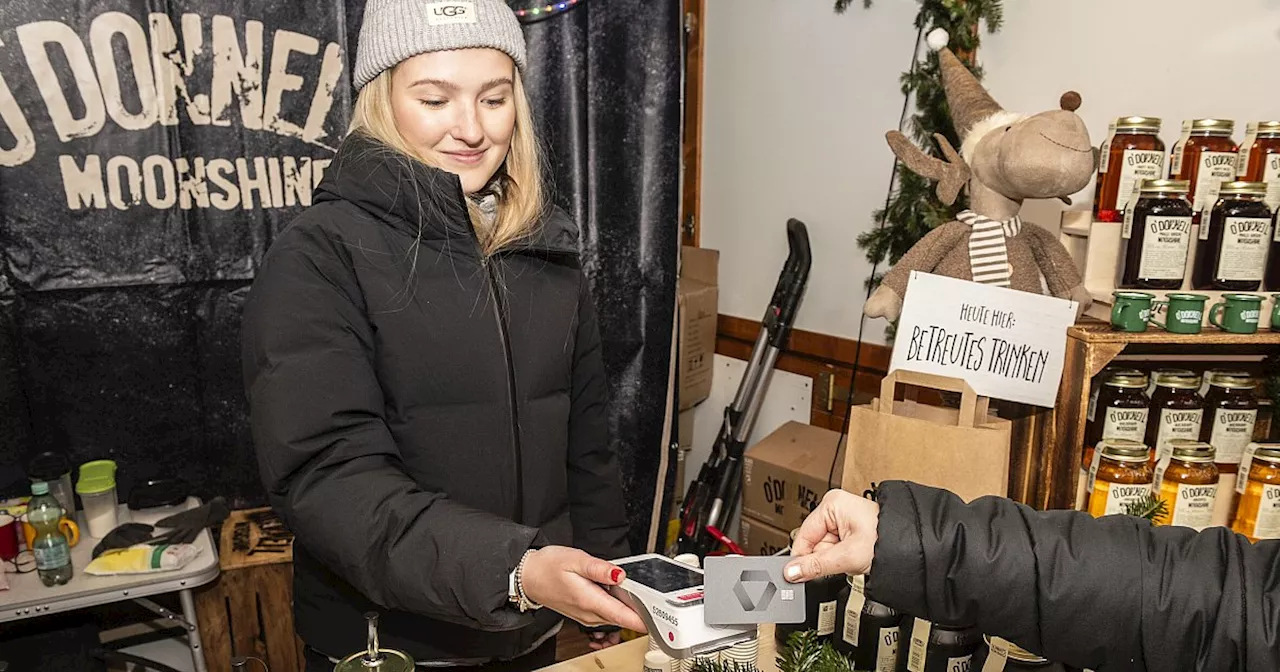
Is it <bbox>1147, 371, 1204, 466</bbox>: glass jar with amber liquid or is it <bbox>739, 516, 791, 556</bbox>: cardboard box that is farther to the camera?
<bbox>739, 516, 791, 556</bbox>: cardboard box

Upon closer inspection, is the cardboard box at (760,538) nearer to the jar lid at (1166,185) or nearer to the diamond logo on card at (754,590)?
the jar lid at (1166,185)

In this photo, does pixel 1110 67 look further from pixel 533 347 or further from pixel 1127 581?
pixel 533 347

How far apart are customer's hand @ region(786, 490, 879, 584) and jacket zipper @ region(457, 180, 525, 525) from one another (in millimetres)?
433

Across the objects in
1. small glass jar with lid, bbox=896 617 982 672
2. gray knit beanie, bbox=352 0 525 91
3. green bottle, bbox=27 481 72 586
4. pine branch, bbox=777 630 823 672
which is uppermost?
gray knit beanie, bbox=352 0 525 91

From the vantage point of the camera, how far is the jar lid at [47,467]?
80.5 inches

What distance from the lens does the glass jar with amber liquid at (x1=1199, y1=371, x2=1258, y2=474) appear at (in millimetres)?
1407

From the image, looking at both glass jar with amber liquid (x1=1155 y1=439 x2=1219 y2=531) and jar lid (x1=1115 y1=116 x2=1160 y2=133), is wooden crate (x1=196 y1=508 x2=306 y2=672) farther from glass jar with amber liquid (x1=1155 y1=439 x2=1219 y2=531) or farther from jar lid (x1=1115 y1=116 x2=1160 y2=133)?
jar lid (x1=1115 y1=116 x2=1160 y2=133)

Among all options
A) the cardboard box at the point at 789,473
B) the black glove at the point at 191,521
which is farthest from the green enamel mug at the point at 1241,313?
the black glove at the point at 191,521

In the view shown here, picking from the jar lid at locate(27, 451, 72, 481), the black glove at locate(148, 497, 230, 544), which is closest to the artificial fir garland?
the black glove at locate(148, 497, 230, 544)

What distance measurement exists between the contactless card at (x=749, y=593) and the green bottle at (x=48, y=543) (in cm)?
170

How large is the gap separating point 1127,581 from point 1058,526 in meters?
0.09

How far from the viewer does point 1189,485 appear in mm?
1325

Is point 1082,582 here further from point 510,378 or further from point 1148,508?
point 510,378

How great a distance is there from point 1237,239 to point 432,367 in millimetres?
1282
